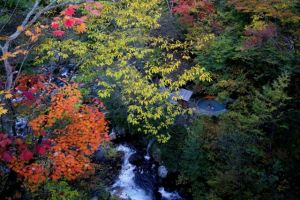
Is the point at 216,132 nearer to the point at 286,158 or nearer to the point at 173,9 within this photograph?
the point at 286,158

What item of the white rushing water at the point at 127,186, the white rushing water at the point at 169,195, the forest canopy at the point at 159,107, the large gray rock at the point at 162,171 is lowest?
the white rushing water at the point at 127,186

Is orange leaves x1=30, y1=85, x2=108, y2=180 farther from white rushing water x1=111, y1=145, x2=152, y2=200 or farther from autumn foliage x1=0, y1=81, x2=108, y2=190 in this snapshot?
white rushing water x1=111, y1=145, x2=152, y2=200

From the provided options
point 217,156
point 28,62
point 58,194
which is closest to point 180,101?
point 217,156

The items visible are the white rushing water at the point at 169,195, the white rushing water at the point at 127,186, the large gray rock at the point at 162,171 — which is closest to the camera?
the white rushing water at the point at 169,195

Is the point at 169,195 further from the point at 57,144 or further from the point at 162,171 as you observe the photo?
the point at 57,144

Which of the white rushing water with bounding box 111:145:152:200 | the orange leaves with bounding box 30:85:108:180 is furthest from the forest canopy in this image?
the white rushing water with bounding box 111:145:152:200

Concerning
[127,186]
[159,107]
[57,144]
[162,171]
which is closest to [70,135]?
[57,144]

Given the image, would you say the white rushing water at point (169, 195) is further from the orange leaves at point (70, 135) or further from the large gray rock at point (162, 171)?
the orange leaves at point (70, 135)

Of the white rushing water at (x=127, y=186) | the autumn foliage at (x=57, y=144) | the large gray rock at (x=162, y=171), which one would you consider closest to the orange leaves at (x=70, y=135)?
the autumn foliage at (x=57, y=144)
